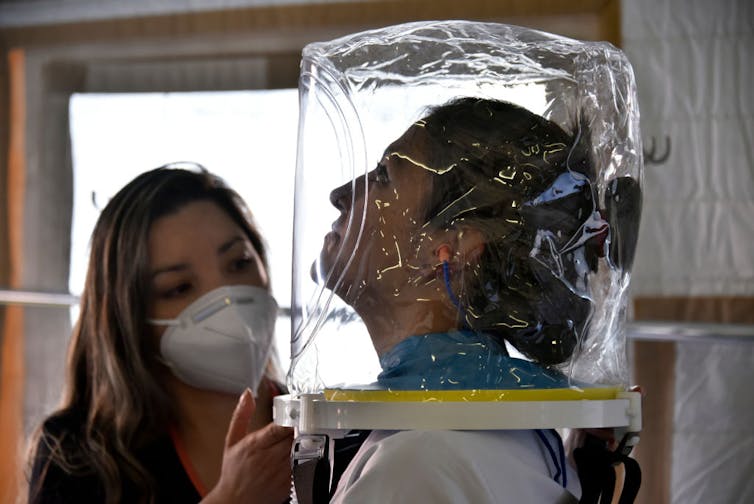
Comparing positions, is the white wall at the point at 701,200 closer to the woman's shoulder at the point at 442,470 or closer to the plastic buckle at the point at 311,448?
the woman's shoulder at the point at 442,470

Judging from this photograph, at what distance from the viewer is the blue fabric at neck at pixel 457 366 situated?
3.21 ft

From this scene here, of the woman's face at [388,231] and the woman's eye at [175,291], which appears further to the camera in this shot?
the woman's eye at [175,291]

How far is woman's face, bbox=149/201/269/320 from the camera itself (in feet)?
5.15

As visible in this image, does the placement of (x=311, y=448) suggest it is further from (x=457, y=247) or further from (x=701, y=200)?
(x=701, y=200)

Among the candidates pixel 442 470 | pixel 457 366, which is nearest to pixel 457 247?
pixel 457 366

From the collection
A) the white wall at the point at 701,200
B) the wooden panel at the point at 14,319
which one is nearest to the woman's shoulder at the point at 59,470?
the wooden panel at the point at 14,319

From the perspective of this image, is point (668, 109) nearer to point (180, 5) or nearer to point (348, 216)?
point (348, 216)

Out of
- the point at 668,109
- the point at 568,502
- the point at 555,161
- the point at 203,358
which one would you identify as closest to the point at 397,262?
the point at 555,161

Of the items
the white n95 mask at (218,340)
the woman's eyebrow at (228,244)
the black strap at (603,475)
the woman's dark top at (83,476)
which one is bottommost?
the woman's dark top at (83,476)

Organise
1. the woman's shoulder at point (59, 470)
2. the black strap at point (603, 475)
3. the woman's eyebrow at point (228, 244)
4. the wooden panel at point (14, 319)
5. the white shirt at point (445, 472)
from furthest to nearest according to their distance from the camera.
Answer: the wooden panel at point (14, 319) < the woman's eyebrow at point (228, 244) < the woman's shoulder at point (59, 470) < the black strap at point (603, 475) < the white shirt at point (445, 472)

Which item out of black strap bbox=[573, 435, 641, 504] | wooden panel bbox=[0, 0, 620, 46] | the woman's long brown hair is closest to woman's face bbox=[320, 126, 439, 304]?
black strap bbox=[573, 435, 641, 504]

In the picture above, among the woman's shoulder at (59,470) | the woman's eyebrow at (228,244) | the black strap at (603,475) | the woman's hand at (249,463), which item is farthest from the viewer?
the woman's eyebrow at (228,244)

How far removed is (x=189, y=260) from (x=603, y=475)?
0.85 m

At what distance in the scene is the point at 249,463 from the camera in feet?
4.19
